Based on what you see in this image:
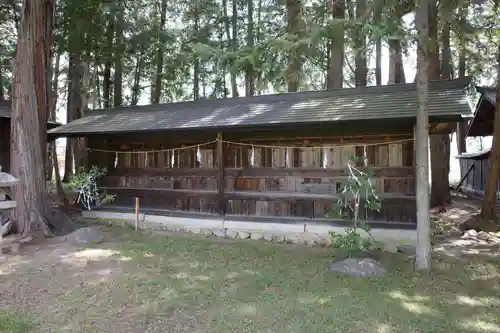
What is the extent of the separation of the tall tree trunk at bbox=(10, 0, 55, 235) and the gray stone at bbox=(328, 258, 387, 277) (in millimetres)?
6978

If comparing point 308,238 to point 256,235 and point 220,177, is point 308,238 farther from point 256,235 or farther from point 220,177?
→ point 220,177

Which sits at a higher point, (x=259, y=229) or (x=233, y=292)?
(x=259, y=229)

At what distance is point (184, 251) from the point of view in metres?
7.75

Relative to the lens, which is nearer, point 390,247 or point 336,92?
point 390,247

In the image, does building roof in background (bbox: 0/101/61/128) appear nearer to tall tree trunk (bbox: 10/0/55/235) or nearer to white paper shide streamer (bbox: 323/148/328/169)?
tall tree trunk (bbox: 10/0/55/235)

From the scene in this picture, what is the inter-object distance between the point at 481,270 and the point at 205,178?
21.9 feet

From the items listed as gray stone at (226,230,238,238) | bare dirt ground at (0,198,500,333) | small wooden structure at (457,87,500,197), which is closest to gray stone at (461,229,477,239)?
bare dirt ground at (0,198,500,333)

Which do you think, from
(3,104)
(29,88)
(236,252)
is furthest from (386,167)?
(3,104)

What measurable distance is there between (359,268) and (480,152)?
13.7 m

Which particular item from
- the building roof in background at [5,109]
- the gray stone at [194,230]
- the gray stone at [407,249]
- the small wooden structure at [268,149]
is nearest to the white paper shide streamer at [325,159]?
the small wooden structure at [268,149]

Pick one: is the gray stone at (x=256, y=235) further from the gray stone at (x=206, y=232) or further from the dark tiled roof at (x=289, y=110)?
the dark tiled roof at (x=289, y=110)

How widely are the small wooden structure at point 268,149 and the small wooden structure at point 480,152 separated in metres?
3.38

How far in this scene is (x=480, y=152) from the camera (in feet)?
54.2

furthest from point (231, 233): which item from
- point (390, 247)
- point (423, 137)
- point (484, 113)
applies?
point (484, 113)
